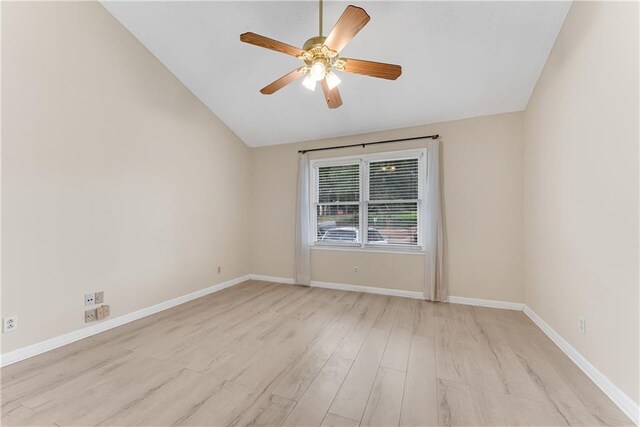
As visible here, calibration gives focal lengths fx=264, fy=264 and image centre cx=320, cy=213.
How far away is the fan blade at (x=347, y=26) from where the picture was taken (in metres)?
1.66

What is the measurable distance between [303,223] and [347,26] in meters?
3.10

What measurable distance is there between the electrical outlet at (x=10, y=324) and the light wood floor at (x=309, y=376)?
0.97 ft

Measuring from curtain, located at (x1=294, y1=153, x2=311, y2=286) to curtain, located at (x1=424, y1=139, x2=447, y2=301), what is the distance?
1.88 metres

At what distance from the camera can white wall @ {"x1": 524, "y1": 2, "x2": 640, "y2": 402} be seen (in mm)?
1621

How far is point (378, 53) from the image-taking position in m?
2.82

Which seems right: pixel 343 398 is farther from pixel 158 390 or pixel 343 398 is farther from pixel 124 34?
pixel 124 34

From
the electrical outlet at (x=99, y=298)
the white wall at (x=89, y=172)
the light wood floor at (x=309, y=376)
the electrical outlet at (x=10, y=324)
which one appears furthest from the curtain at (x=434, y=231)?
the electrical outlet at (x=10, y=324)

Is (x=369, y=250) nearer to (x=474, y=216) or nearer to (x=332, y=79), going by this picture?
(x=474, y=216)

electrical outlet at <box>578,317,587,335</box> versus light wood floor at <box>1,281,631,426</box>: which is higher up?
electrical outlet at <box>578,317,587,335</box>

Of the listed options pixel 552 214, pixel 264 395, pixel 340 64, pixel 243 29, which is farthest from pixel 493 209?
pixel 243 29

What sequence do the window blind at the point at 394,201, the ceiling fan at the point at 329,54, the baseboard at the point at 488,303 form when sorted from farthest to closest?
the window blind at the point at 394,201, the baseboard at the point at 488,303, the ceiling fan at the point at 329,54

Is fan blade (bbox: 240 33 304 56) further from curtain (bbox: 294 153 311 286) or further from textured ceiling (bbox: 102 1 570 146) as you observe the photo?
curtain (bbox: 294 153 311 286)

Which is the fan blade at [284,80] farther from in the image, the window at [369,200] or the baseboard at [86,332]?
the baseboard at [86,332]

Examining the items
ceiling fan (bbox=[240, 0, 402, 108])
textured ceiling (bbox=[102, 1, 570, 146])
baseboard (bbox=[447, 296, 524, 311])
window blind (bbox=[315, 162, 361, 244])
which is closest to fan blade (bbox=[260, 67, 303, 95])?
ceiling fan (bbox=[240, 0, 402, 108])
